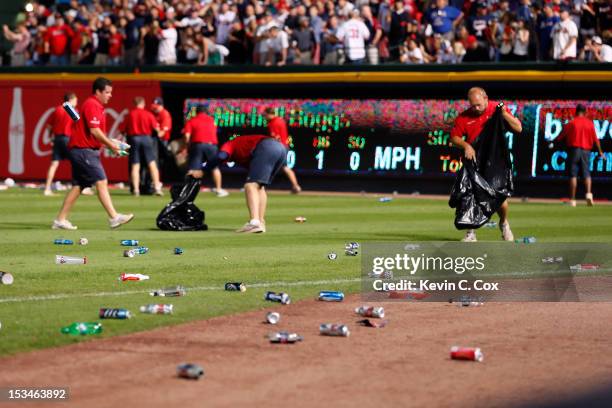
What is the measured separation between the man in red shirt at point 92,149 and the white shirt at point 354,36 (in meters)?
12.4

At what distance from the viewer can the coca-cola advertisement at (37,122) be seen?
32250 millimetres

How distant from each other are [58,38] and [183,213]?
659 inches

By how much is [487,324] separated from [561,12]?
1813cm

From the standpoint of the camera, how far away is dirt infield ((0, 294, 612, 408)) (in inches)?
265

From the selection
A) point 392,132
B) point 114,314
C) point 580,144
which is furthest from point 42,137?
point 114,314

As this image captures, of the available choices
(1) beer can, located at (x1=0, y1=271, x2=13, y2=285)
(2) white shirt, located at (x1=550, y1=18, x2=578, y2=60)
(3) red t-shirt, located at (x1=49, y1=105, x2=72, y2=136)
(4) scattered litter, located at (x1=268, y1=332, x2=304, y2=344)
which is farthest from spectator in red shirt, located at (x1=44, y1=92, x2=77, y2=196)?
(4) scattered litter, located at (x1=268, y1=332, x2=304, y2=344)

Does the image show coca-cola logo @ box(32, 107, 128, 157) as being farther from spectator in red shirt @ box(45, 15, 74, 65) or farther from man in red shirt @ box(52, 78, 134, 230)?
man in red shirt @ box(52, 78, 134, 230)

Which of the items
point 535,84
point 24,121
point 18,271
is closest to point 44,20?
point 24,121

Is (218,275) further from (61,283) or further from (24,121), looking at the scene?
(24,121)

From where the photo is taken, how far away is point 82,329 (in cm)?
844

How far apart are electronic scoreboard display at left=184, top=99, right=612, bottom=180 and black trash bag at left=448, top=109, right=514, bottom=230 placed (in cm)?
1123

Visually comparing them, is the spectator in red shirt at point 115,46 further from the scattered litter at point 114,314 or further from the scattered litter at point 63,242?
the scattered litter at point 114,314

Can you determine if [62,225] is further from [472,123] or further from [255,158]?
[472,123]

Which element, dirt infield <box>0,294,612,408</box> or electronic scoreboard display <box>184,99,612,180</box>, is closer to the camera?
dirt infield <box>0,294,612,408</box>
